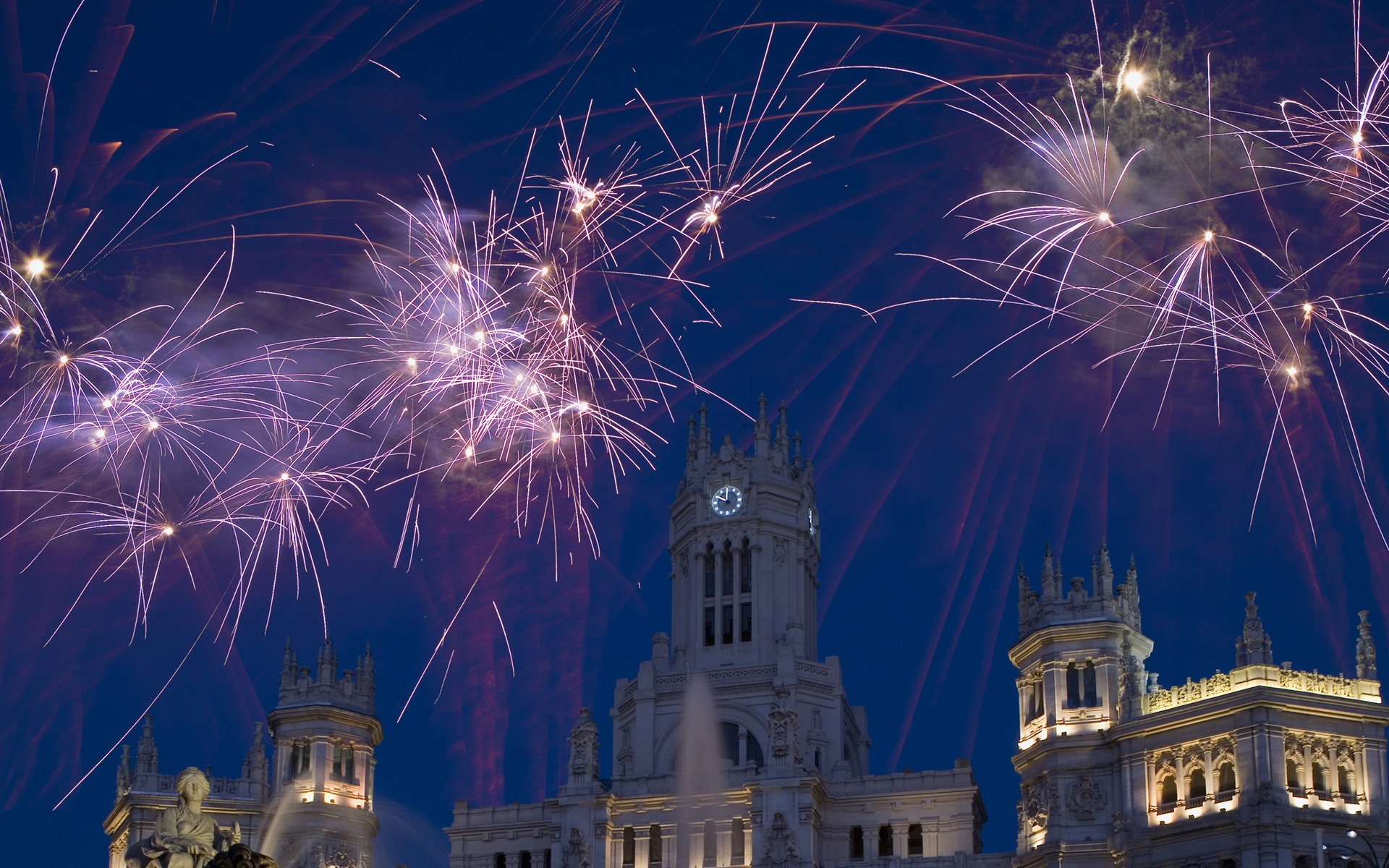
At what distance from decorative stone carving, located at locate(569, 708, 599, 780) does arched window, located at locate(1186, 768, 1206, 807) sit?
35.4 meters

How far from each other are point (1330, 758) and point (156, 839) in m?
74.2

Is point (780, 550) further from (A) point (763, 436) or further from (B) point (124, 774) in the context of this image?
(B) point (124, 774)

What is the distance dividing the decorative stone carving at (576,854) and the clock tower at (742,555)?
573 inches

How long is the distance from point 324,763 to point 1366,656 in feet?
207

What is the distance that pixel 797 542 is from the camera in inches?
4857

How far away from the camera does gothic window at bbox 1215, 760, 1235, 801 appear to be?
94.2m

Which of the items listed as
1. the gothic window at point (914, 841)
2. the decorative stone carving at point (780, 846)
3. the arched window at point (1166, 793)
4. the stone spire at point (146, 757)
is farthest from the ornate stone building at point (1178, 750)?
the stone spire at point (146, 757)

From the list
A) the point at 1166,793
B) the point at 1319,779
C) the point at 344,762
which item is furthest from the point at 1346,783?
the point at 344,762

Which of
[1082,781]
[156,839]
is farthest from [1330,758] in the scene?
[156,839]

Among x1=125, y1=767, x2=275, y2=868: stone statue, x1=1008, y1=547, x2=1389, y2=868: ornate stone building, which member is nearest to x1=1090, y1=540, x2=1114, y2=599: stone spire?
x1=1008, y1=547, x2=1389, y2=868: ornate stone building

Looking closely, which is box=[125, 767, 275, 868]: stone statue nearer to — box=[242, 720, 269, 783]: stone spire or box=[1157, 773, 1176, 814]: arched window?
box=[1157, 773, 1176, 814]: arched window

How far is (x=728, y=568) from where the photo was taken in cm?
12281

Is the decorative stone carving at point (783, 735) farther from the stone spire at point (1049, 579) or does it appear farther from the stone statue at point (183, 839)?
the stone statue at point (183, 839)

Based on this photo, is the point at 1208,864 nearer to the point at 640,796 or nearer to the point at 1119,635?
the point at 1119,635
